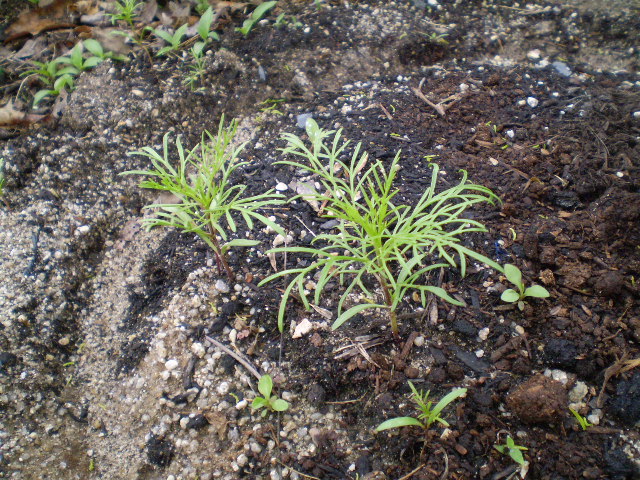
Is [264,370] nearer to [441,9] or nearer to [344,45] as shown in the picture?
[344,45]

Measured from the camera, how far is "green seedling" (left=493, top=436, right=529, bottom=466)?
66.2 inches

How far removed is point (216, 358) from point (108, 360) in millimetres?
570

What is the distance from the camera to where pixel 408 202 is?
235 cm

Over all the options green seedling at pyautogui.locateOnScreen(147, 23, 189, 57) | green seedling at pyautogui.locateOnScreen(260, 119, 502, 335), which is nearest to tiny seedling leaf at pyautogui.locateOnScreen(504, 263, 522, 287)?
green seedling at pyautogui.locateOnScreen(260, 119, 502, 335)

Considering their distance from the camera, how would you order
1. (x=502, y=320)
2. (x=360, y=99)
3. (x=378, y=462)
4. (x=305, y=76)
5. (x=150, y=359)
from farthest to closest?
(x=305, y=76), (x=360, y=99), (x=150, y=359), (x=502, y=320), (x=378, y=462)

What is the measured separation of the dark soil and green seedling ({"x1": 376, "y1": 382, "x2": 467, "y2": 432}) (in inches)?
2.3

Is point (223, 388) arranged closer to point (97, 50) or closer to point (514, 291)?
point (514, 291)

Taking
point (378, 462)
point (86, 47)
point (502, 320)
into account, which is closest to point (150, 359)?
point (378, 462)

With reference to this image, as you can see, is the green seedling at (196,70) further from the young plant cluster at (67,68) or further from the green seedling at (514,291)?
the green seedling at (514,291)

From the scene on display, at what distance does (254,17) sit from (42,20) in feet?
5.45

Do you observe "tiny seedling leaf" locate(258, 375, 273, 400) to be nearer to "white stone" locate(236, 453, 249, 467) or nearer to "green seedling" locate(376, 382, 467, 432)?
"white stone" locate(236, 453, 249, 467)

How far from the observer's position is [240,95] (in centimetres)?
305

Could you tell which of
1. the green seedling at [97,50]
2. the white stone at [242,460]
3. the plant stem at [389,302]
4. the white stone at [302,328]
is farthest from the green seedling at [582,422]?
the green seedling at [97,50]

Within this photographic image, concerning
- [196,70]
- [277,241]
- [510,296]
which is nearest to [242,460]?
[277,241]
